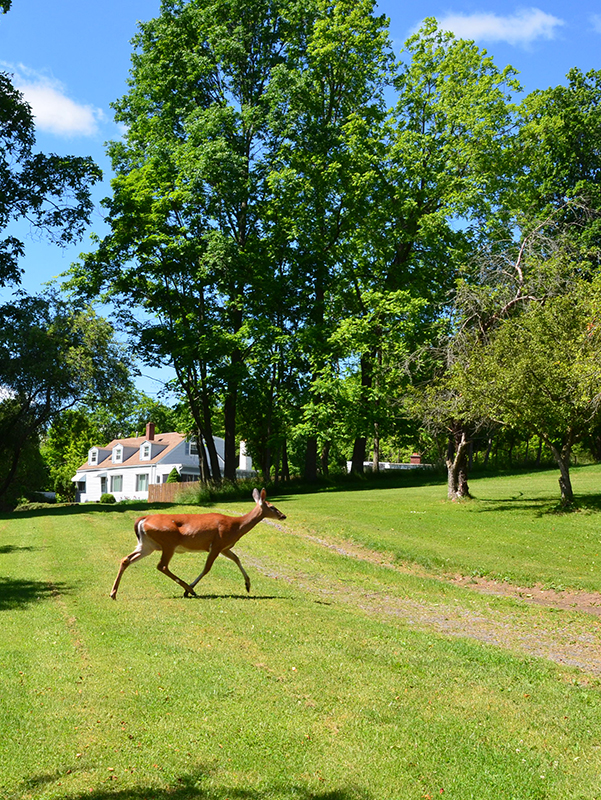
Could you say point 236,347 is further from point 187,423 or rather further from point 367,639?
point 367,639

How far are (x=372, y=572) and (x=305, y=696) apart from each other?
10028mm

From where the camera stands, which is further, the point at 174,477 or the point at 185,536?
the point at 174,477

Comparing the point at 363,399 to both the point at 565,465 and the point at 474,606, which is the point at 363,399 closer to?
the point at 565,465

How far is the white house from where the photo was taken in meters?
65.2

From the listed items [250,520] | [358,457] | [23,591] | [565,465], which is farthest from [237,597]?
[358,457]

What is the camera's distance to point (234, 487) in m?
35.4

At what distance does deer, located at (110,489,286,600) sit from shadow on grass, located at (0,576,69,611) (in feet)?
4.30

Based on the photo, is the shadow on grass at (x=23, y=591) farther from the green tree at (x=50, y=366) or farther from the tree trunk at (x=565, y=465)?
the green tree at (x=50, y=366)

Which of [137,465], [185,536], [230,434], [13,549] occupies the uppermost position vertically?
[230,434]

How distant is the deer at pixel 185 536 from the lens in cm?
1222

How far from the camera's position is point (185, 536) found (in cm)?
1250

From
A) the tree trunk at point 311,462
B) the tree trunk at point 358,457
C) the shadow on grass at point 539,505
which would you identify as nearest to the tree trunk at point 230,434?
the tree trunk at point 311,462

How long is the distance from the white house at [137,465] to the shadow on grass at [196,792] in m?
57.5

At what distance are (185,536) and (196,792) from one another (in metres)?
7.35
